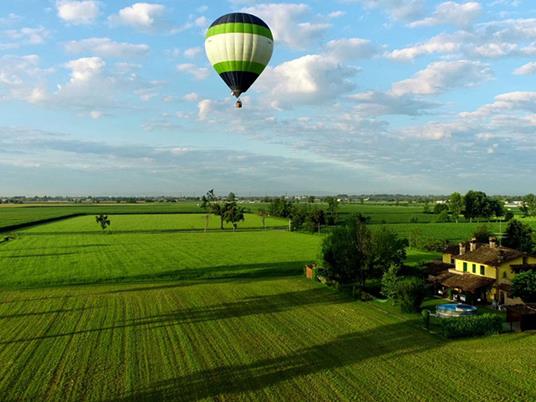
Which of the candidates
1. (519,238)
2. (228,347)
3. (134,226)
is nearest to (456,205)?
(519,238)

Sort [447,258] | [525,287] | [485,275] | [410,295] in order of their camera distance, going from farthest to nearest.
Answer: [447,258] → [485,275] → [525,287] → [410,295]

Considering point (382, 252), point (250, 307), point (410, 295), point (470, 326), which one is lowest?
point (250, 307)

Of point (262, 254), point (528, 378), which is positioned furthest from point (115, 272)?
point (528, 378)

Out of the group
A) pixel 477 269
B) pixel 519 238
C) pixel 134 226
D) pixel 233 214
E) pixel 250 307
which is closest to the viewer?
pixel 250 307

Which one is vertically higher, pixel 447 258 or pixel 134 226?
pixel 447 258

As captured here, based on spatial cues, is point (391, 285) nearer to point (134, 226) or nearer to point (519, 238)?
Result: point (519, 238)

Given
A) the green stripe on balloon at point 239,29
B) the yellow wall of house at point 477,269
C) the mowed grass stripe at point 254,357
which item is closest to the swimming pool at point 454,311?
the mowed grass stripe at point 254,357
